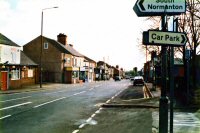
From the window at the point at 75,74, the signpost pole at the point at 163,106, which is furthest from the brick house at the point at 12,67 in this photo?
the signpost pole at the point at 163,106

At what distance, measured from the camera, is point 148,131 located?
1220 cm

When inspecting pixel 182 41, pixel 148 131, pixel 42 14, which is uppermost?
pixel 42 14

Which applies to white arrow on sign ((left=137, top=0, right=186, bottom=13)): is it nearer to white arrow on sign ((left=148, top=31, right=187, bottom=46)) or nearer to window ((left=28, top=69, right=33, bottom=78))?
white arrow on sign ((left=148, top=31, right=187, bottom=46))

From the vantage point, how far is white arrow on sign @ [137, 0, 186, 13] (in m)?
6.95

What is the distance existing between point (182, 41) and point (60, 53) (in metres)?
64.0

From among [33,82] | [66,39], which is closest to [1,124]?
[33,82]

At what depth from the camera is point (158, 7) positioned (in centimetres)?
699

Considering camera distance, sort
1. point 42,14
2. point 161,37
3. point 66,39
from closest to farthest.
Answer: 1. point 161,37
2. point 42,14
3. point 66,39

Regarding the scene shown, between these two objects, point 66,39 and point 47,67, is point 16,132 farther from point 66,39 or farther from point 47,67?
point 66,39

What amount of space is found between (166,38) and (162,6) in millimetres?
628

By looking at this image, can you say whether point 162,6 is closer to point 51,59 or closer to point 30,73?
point 30,73

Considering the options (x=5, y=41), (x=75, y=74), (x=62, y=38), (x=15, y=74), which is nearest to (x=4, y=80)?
(x=15, y=74)

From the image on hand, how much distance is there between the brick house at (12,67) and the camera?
4244 cm

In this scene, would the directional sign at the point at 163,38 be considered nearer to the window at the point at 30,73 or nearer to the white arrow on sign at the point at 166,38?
the white arrow on sign at the point at 166,38
